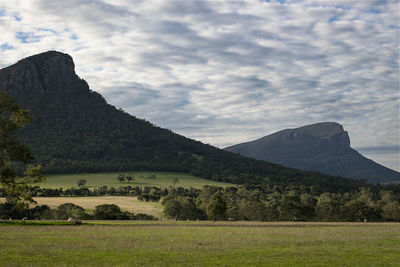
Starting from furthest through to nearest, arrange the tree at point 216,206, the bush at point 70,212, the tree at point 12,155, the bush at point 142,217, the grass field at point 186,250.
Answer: the bush at point 142,217
the bush at point 70,212
the tree at point 216,206
the tree at point 12,155
the grass field at point 186,250

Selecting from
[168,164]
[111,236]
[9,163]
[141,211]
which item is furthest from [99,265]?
[168,164]

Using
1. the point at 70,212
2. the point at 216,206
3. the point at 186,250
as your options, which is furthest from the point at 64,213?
the point at 186,250

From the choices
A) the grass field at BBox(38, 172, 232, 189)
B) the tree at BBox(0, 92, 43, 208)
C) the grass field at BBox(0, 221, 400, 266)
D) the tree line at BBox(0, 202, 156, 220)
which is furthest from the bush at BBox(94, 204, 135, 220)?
the grass field at BBox(38, 172, 232, 189)

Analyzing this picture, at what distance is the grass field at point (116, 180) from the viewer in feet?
445

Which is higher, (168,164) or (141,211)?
(168,164)

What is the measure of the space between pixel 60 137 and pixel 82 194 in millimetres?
78590

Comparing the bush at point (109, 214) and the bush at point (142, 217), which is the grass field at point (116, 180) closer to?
the bush at point (142, 217)

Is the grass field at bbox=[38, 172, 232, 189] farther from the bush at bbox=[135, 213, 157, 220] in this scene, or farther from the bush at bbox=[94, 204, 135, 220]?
the bush at bbox=[94, 204, 135, 220]

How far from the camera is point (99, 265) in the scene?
2280 centimetres

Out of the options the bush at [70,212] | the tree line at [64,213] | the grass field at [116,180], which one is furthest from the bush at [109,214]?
the grass field at [116,180]

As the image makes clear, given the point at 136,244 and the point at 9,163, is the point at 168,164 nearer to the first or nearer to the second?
the point at 9,163

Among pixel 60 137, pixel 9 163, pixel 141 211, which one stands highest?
pixel 60 137

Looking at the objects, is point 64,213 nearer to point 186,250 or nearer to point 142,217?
point 142,217

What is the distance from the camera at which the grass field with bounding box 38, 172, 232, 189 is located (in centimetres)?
13562
